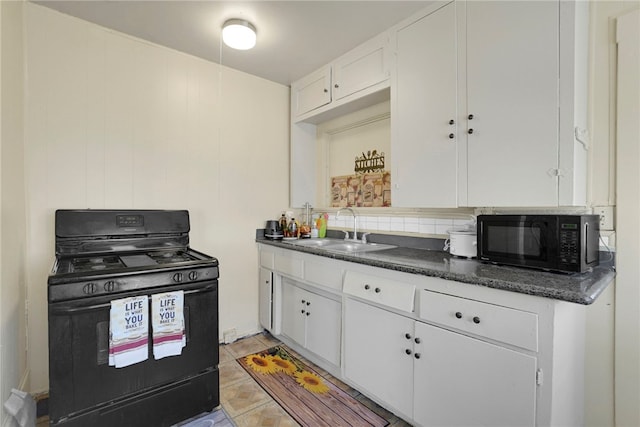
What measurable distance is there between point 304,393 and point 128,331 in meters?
1.09

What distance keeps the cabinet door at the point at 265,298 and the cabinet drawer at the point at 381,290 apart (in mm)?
955

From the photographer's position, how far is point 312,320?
2.18 metres

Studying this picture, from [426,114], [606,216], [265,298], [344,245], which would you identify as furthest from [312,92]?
[606,216]

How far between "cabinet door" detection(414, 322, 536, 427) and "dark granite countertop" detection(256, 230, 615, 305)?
26 centimetres

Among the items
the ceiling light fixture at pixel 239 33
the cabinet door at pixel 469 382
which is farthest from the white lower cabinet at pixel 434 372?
the ceiling light fixture at pixel 239 33

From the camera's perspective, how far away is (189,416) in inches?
A: 64.3

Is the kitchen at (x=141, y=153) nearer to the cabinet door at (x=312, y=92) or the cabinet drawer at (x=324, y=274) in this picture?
the cabinet door at (x=312, y=92)

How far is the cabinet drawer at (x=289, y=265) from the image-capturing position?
224 cm

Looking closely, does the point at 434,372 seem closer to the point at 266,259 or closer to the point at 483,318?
the point at 483,318

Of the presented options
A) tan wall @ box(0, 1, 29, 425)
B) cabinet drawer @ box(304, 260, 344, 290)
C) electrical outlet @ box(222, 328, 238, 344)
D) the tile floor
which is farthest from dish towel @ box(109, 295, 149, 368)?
electrical outlet @ box(222, 328, 238, 344)

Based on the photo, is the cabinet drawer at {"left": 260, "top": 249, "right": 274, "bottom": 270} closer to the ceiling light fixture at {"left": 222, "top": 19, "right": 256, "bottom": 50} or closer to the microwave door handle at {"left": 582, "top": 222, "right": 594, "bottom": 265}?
the ceiling light fixture at {"left": 222, "top": 19, "right": 256, "bottom": 50}

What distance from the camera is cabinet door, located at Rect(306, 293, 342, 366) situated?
1.99 meters

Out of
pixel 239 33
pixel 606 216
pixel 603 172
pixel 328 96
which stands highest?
pixel 239 33

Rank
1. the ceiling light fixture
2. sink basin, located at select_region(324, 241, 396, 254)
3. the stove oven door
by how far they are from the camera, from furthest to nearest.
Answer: sink basin, located at select_region(324, 241, 396, 254) → the ceiling light fixture → the stove oven door
